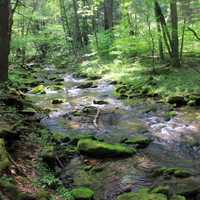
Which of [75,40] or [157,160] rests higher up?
[75,40]

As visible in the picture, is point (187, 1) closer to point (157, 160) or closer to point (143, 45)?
point (143, 45)

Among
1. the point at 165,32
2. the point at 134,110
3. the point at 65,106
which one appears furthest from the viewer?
the point at 165,32

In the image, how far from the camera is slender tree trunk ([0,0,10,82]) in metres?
11.7

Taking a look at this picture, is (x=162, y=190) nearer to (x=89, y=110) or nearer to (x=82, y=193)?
(x=82, y=193)

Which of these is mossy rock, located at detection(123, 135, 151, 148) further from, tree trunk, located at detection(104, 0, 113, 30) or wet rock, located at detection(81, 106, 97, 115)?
tree trunk, located at detection(104, 0, 113, 30)

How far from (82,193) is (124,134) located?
3.76m

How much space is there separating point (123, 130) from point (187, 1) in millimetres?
11430

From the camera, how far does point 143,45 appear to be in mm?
17281

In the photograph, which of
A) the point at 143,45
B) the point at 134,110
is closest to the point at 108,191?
the point at 134,110

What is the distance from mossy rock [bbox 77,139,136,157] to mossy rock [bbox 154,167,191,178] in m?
1.08

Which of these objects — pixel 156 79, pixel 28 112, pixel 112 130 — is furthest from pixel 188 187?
pixel 156 79

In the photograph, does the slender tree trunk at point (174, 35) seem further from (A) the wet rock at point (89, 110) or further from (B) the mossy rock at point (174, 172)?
(B) the mossy rock at point (174, 172)

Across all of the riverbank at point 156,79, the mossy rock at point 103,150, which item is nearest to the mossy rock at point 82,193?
the mossy rock at point 103,150

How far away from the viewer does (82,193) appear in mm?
5973
